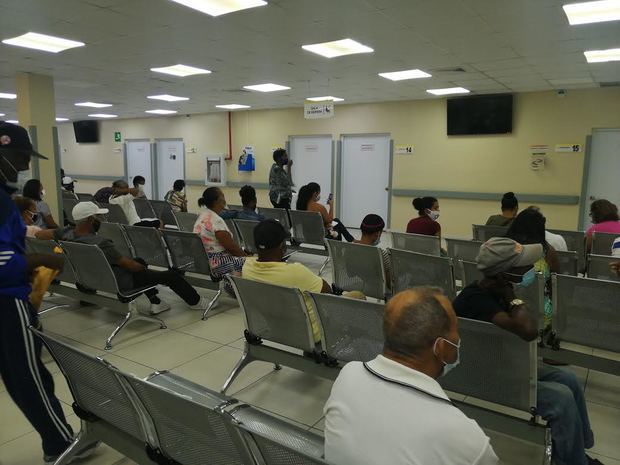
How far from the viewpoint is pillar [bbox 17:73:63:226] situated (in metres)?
7.37

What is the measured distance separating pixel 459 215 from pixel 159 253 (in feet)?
22.5

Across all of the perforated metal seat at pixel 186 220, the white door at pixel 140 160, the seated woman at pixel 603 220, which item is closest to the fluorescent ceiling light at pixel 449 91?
the seated woman at pixel 603 220

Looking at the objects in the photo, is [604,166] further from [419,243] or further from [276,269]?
[276,269]

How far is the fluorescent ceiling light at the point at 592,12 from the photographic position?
3946mm

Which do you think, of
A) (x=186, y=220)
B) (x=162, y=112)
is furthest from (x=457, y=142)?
(x=162, y=112)

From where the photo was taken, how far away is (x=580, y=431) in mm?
1937

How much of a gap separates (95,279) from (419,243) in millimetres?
2943

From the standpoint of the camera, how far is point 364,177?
35.7 feet

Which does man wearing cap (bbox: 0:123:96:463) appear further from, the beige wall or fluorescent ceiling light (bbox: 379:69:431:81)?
the beige wall

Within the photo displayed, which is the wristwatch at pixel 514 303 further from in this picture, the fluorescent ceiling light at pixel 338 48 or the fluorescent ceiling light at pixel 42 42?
the fluorescent ceiling light at pixel 42 42

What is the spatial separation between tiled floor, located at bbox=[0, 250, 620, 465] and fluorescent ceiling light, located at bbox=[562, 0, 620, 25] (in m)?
3.15

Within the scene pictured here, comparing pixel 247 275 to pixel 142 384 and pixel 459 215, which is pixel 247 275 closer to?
pixel 142 384

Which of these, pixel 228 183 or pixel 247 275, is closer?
pixel 247 275

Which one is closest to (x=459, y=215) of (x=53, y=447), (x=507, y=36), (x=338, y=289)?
(x=507, y=36)
